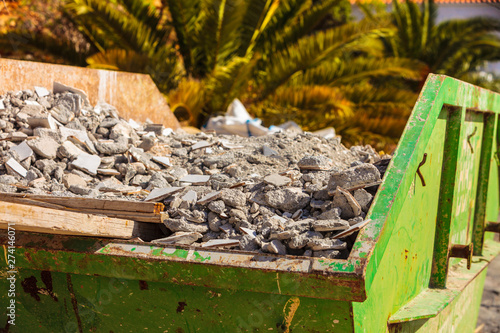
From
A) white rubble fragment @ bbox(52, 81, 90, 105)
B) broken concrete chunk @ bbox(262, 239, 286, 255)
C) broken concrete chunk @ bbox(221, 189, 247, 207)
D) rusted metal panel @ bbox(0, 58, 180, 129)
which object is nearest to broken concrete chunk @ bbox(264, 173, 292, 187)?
broken concrete chunk @ bbox(221, 189, 247, 207)

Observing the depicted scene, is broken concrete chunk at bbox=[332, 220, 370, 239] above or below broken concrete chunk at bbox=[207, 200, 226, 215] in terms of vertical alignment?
above

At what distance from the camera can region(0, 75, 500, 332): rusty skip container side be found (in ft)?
3.82

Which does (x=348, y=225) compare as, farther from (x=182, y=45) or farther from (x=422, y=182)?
(x=182, y=45)

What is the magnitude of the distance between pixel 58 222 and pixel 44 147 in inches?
34.8

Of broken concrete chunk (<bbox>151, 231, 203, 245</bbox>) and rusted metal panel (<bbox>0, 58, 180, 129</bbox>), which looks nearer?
broken concrete chunk (<bbox>151, 231, 203, 245</bbox>)

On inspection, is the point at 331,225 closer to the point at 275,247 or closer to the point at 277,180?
the point at 275,247

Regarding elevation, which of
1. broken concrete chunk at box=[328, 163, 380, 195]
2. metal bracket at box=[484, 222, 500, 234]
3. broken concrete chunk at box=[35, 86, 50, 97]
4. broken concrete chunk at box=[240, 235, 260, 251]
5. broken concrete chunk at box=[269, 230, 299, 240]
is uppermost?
broken concrete chunk at box=[35, 86, 50, 97]

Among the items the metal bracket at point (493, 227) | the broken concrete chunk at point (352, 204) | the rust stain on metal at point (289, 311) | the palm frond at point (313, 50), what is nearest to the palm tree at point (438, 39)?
the palm frond at point (313, 50)

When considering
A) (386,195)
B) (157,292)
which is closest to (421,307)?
(386,195)

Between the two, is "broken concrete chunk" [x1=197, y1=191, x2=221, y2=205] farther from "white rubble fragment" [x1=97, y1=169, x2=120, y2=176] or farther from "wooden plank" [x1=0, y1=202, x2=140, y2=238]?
"white rubble fragment" [x1=97, y1=169, x2=120, y2=176]

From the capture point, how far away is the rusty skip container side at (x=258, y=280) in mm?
1163

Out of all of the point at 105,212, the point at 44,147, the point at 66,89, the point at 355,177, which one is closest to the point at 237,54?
the point at 66,89

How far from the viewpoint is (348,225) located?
129 centimetres

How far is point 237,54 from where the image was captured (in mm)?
6688
